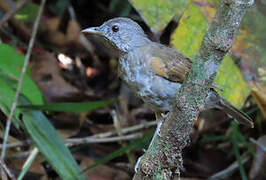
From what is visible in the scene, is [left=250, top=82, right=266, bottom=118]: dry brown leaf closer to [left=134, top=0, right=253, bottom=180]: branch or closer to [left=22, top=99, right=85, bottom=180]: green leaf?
[left=134, top=0, right=253, bottom=180]: branch

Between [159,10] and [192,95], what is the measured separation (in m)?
1.44

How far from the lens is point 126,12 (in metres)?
4.93

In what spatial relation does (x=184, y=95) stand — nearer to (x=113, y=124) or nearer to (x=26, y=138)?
(x=26, y=138)

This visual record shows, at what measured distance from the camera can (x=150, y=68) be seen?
289 cm

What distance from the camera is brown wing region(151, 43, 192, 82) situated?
2904 mm

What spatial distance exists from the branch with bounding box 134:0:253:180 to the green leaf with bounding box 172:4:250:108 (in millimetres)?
1010

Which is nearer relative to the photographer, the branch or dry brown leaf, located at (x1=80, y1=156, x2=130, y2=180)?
the branch

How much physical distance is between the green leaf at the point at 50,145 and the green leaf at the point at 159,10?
1152 mm

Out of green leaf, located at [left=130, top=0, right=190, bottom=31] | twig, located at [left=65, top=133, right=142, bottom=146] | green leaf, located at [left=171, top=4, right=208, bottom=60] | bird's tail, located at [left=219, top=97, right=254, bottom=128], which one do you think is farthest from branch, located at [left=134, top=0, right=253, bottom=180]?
twig, located at [left=65, top=133, right=142, bottom=146]

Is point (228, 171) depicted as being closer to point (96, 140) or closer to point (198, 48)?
point (96, 140)

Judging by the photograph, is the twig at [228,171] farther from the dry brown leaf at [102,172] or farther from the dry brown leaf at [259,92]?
the dry brown leaf at [259,92]

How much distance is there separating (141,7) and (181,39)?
1.23ft

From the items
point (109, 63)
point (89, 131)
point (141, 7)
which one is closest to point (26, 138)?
point (89, 131)

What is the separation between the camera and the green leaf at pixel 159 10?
3.26 m
